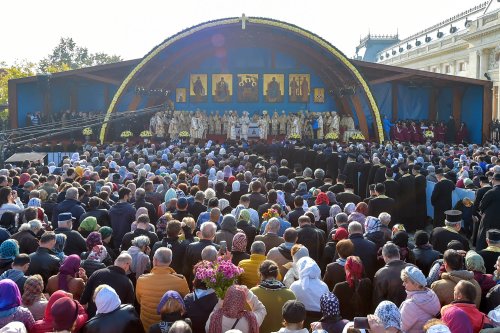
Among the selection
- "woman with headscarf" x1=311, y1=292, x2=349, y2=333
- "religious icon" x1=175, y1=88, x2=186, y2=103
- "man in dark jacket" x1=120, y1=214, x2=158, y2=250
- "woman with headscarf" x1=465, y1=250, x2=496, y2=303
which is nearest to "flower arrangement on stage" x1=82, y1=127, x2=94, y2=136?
"religious icon" x1=175, y1=88, x2=186, y2=103

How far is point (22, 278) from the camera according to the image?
5672 millimetres

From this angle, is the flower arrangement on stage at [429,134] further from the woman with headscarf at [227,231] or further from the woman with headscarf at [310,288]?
the woman with headscarf at [310,288]

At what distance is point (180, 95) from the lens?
112 ft

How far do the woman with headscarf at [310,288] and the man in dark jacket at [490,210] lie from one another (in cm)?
532

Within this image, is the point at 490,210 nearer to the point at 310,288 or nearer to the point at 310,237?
the point at 310,237

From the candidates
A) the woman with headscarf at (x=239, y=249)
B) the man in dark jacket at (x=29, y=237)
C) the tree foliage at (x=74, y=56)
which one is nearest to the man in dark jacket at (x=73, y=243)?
the man in dark jacket at (x=29, y=237)

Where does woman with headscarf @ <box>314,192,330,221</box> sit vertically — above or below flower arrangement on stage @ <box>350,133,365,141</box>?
below

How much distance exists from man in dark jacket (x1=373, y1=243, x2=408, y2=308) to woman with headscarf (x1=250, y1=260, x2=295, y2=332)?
3.91ft

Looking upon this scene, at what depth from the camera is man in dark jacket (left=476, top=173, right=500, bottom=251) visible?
383 inches

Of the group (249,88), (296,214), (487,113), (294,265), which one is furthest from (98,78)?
(294,265)

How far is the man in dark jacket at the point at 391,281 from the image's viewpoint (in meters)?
5.96

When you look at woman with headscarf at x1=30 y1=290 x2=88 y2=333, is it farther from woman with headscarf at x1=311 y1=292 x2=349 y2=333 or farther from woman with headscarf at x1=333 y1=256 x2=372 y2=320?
woman with headscarf at x1=333 y1=256 x2=372 y2=320

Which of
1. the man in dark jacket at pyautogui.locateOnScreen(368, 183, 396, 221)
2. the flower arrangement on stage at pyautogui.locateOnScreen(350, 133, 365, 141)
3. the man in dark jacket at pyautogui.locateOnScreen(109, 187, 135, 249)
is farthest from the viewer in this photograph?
the flower arrangement on stage at pyautogui.locateOnScreen(350, 133, 365, 141)

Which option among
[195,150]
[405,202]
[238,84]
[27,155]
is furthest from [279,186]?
[238,84]
